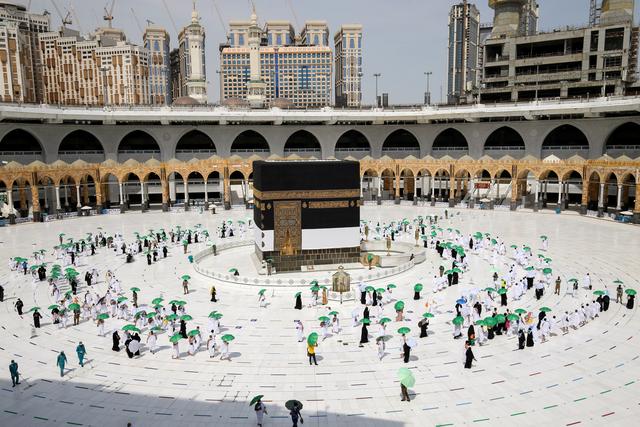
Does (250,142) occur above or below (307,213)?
above

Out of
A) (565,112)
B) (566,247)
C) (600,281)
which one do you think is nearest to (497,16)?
(565,112)

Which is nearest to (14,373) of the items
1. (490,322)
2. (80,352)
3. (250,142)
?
(80,352)

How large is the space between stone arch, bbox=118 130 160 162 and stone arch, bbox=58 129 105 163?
92.4 inches

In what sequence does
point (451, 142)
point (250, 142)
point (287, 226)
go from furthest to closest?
1. point (250, 142)
2. point (451, 142)
3. point (287, 226)

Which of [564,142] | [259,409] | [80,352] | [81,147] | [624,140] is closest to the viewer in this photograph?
[259,409]

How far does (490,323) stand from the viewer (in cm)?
1830

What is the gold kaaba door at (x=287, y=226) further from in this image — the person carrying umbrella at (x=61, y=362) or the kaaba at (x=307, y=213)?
the person carrying umbrella at (x=61, y=362)

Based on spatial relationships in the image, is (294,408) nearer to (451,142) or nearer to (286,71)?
(451,142)

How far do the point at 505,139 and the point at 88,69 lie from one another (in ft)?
497

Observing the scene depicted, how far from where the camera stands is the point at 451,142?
6266 centimetres

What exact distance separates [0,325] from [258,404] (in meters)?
14.5

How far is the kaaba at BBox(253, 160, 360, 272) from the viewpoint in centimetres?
2881

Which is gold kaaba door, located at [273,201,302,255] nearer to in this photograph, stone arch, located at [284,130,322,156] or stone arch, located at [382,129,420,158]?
stone arch, located at [284,130,322,156]

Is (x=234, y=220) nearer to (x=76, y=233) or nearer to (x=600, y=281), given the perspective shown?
(x=76, y=233)
